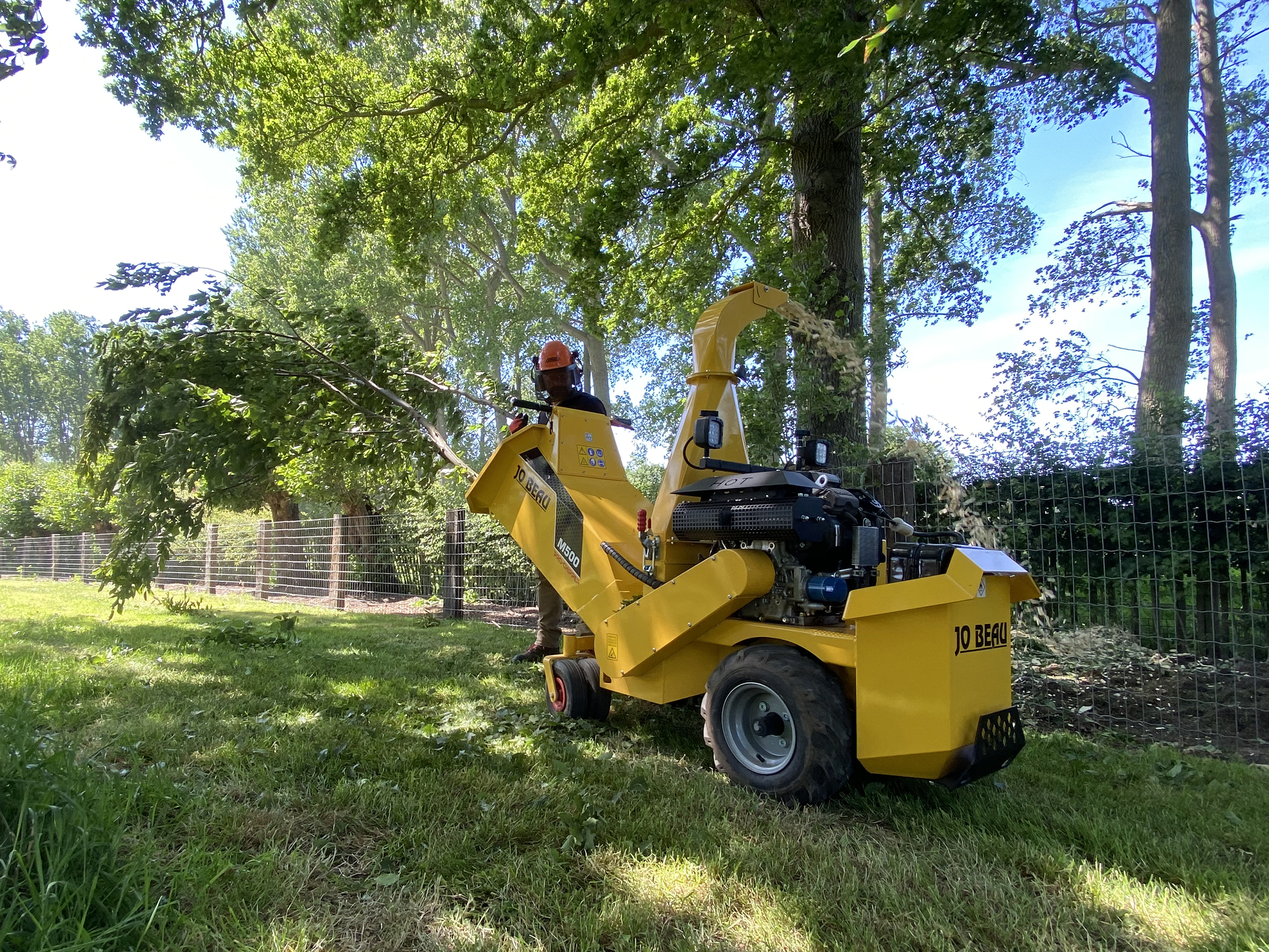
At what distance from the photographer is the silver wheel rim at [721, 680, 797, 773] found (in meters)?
3.18

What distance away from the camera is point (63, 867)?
1.76 metres

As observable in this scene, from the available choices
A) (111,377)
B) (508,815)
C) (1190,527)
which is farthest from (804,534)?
(111,377)

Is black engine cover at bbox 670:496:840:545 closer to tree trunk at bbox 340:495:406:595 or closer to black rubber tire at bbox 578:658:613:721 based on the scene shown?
black rubber tire at bbox 578:658:613:721

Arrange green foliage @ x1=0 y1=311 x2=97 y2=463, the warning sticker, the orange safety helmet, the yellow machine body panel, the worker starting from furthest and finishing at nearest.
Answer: green foliage @ x1=0 y1=311 x2=97 y2=463 < the orange safety helmet < the worker < the warning sticker < the yellow machine body panel

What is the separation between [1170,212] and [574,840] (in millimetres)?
13395

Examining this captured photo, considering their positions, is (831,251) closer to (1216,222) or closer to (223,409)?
(223,409)

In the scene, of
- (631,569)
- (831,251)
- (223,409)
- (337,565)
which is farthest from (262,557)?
(631,569)

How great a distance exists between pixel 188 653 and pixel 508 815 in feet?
16.3

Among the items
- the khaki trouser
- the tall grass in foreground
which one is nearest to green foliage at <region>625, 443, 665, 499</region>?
the khaki trouser

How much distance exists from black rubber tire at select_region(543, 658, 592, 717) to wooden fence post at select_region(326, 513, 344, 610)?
30.5 feet

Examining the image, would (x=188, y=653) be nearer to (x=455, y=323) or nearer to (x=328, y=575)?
(x=328, y=575)

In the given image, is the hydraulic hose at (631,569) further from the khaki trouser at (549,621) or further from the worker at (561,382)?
the khaki trouser at (549,621)

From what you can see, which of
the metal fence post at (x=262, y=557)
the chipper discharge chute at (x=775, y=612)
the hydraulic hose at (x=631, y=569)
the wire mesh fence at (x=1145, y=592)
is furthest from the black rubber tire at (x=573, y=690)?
the metal fence post at (x=262, y=557)

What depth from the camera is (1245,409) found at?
484cm
